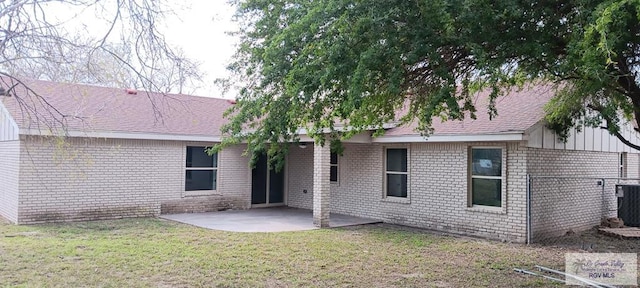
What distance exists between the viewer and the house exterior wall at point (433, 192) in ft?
35.1

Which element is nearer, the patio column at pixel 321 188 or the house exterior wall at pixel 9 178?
the house exterior wall at pixel 9 178

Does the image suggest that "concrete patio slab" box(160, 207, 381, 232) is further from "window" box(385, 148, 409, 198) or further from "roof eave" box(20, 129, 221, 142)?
"roof eave" box(20, 129, 221, 142)

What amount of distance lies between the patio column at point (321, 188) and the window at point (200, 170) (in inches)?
169

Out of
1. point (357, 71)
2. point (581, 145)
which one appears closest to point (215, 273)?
point (357, 71)

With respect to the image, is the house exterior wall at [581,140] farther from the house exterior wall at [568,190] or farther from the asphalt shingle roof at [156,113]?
the asphalt shingle roof at [156,113]

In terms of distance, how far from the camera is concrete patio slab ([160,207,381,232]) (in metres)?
12.0

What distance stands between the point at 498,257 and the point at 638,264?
2418 mm

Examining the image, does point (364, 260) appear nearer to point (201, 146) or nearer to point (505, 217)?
point (505, 217)

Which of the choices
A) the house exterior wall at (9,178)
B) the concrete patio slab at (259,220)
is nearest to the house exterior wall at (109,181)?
the house exterior wall at (9,178)

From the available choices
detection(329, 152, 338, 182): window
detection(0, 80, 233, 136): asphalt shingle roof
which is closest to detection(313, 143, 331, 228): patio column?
detection(329, 152, 338, 182): window

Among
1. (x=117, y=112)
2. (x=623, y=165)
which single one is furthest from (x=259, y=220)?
(x=623, y=165)

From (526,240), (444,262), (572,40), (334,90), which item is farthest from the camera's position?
(526,240)

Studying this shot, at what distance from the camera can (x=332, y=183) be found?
606 inches

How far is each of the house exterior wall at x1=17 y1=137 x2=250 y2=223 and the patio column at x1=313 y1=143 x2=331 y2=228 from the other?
166 inches
